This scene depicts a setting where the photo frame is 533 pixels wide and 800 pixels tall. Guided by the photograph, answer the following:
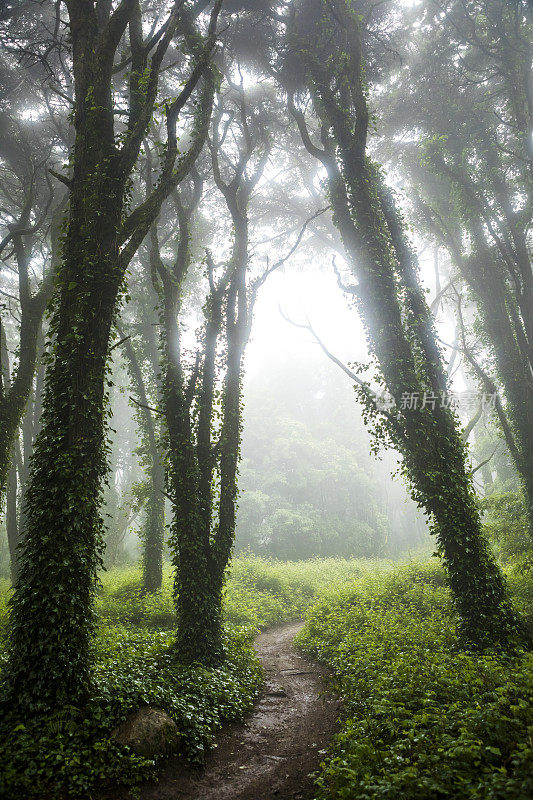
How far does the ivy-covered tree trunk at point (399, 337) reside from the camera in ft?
23.2

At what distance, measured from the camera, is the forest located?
14.1 ft

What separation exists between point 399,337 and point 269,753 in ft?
22.5

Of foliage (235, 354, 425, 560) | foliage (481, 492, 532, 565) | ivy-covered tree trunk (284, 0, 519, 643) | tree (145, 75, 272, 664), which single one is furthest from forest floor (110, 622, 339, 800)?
foliage (235, 354, 425, 560)

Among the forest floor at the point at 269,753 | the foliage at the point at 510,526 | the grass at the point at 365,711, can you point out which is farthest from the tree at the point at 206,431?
→ the foliage at the point at 510,526

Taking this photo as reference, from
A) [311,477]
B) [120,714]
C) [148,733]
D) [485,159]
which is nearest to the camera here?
[148,733]

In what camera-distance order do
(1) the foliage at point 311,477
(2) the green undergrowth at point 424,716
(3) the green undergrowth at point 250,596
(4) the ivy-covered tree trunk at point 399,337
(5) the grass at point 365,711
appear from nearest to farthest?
(2) the green undergrowth at point 424,716
(5) the grass at point 365,711
(4) the ivy-covered tree trunk at point 399,337
(3) the green undergrowth at point 250,596
(1) the foliage at point 311,477

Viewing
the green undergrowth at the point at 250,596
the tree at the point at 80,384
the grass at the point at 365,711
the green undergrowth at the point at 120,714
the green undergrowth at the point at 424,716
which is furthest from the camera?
the green undergrowth at the point at 250,596

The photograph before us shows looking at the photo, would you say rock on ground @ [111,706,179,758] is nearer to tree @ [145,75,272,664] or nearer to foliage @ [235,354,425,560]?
tree @ [145,75,272,664]

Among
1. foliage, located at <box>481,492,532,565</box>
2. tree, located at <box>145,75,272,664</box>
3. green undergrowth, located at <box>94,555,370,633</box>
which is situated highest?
tree, located at <box>145,75,272,664</box>

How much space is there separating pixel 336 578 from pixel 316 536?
31.2 feet

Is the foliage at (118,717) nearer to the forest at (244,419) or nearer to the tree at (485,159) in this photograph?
the forest at (244,419)

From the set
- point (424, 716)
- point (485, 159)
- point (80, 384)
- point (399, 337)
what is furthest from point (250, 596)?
point (485, 159)

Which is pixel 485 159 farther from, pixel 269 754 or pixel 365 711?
pixel 269 754

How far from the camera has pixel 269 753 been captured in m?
5.12
